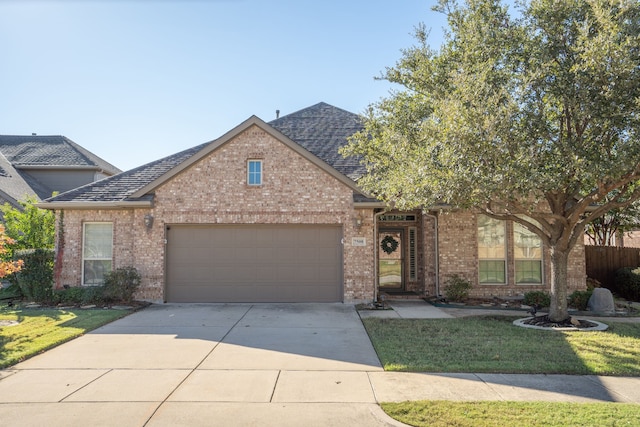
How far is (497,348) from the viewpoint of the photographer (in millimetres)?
7598

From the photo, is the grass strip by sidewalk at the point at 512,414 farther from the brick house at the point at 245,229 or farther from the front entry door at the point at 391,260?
the front entry door at the point at 391,260

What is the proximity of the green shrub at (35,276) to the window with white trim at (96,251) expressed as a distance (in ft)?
3.15

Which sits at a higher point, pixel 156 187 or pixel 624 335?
pixel 156 187

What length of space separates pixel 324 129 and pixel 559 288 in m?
10.4

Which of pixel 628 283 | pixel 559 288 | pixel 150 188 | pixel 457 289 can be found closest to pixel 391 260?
pixel 457 289

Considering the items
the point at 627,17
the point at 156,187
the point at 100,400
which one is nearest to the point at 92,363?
the point at 100,400

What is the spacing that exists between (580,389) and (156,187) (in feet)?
37.2

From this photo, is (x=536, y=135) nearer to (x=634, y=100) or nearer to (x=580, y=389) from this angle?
(x=634, y=100)

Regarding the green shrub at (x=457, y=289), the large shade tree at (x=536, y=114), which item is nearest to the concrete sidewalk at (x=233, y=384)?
the large shade tree at (x=536, y=114)

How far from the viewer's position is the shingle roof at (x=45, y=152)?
1038 inches

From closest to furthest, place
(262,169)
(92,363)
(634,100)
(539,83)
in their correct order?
(92,363)
(634,100)
(539,83)
(262,169)

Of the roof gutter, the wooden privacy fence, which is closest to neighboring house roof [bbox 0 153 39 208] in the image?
the roof gutter

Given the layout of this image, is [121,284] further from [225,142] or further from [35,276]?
[225,142]

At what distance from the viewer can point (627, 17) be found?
8.20m
